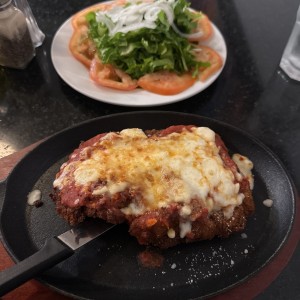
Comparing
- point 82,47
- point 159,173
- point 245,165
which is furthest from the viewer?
point 82,47

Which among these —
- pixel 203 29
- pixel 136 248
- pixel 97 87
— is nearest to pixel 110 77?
pixel 97 87

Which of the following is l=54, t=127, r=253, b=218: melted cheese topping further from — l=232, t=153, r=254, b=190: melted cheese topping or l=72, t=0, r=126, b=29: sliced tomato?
l=72, t=0, r=126, b=29: sliced tomato

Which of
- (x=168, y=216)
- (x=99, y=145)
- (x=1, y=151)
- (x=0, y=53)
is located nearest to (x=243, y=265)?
(x=168, y=216)

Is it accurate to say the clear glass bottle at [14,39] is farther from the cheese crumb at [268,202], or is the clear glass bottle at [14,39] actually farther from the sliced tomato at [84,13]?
the cheese crumb at [268,202]

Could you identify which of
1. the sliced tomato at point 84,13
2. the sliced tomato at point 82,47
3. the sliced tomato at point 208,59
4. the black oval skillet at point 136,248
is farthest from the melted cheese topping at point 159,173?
the sliced tomato at point 84,13

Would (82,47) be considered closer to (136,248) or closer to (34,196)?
(34,196)

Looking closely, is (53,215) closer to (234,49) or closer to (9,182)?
(9,182)
